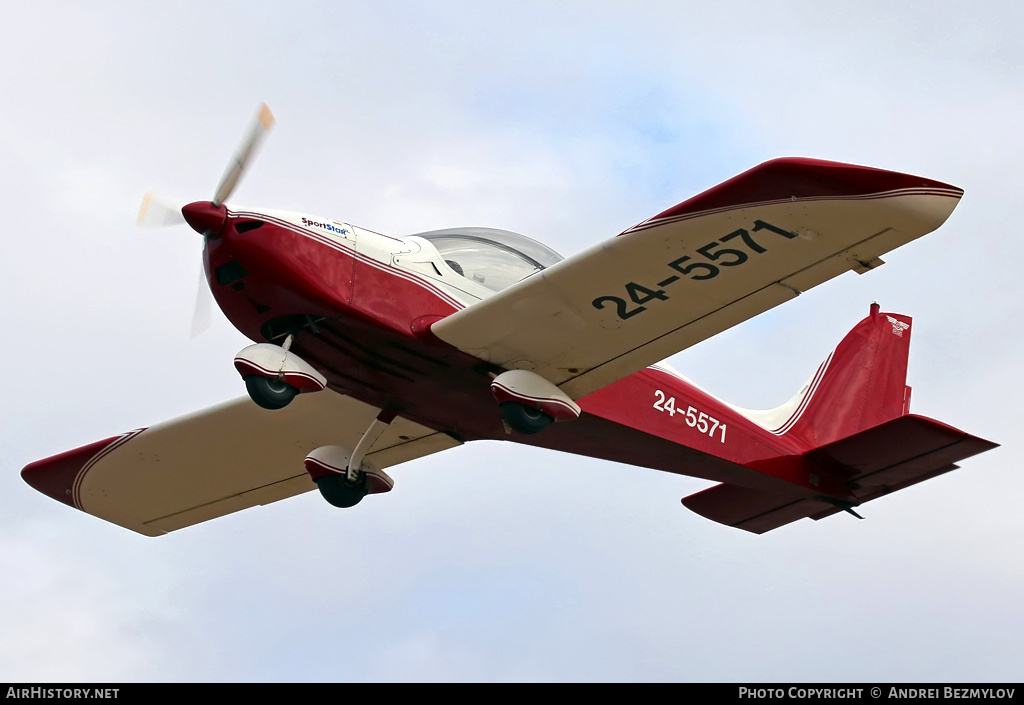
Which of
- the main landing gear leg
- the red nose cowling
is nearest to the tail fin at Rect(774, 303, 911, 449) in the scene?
the main landing gear leg

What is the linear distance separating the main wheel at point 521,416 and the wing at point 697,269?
0.49 meters

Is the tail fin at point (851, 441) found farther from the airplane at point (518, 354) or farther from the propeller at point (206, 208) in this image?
the propeller at point (206, 208)

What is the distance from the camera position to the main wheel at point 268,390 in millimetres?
14125

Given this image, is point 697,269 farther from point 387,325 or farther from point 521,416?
point 387,325

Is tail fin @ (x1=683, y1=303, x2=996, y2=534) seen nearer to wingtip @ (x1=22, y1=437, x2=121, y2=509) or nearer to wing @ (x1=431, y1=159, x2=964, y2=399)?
wing @ (x1=431, y1=159, x2=964, y2=399)

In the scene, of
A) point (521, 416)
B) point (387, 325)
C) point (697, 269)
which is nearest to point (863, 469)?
point (697, 269)

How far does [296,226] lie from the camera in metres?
14.4

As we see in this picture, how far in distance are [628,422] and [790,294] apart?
8.38ft

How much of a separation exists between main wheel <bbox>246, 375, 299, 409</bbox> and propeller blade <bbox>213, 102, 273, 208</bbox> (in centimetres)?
158

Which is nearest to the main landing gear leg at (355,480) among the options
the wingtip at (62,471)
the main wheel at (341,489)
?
the main wheel at (341,489)

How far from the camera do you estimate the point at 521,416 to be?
14.6 meters
